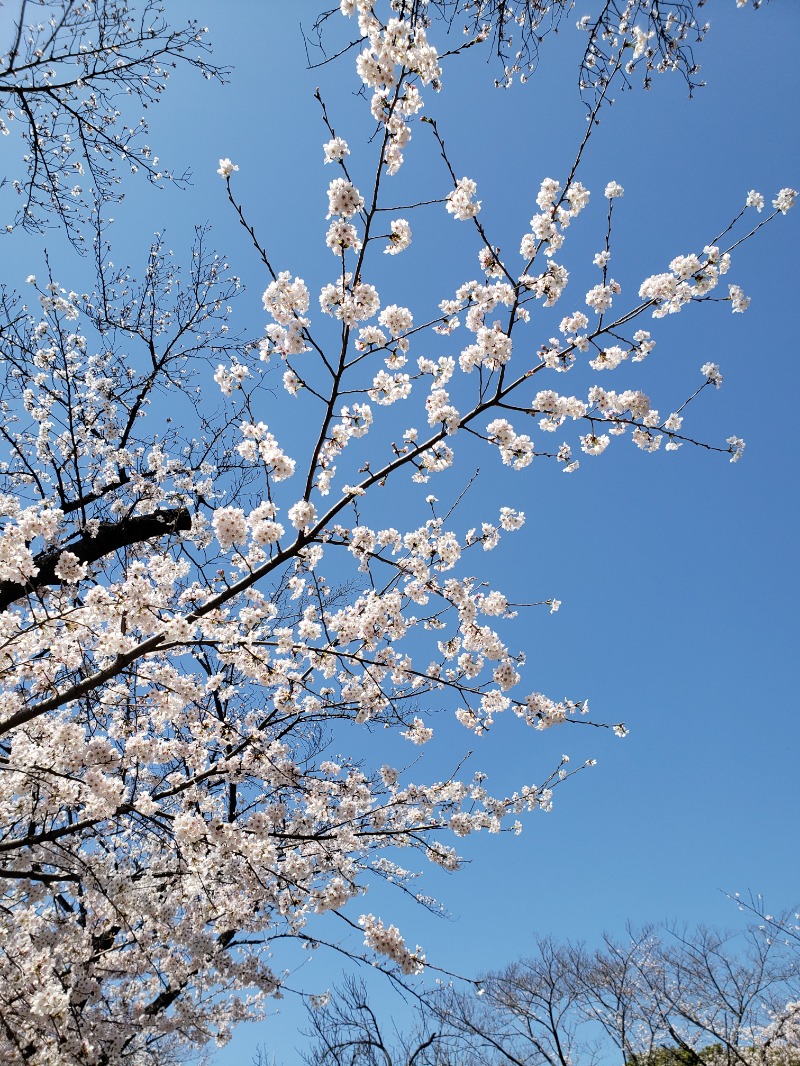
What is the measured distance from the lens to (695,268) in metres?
4.38

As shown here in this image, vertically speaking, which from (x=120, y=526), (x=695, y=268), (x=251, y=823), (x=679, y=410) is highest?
(x=695, y=268)

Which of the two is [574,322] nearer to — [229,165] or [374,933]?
[229,165]

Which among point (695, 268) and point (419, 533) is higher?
point (695, 268)

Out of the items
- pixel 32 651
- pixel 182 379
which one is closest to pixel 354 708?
pixel 32 651

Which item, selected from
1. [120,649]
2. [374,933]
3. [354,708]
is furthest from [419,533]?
[374,933]

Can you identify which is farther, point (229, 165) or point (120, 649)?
point (120, 649)

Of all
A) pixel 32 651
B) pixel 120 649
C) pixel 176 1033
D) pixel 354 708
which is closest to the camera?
pixel 120 649

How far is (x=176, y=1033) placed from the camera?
6.57 m

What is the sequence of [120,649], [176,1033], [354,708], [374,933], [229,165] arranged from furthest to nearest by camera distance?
[176,1033] → [354,708] → [374,933] → [120,649] → [229,165]

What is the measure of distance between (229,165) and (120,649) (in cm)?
302

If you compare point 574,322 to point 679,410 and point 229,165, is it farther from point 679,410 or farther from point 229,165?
point 229,165

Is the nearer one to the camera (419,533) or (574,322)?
(574,322)

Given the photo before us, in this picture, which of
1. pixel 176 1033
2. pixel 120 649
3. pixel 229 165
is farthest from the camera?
pixel 176 1033

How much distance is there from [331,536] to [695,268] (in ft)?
10.5
